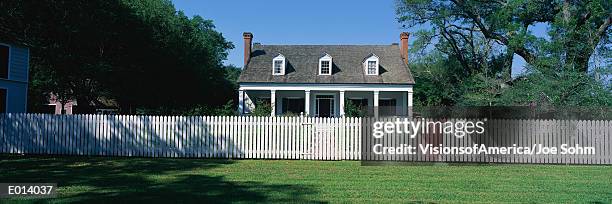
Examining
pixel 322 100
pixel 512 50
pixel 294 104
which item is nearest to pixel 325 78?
pixel 322 100

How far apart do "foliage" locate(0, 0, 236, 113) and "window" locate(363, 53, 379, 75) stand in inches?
510

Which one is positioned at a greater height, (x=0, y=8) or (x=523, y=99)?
(x=0, y=8)

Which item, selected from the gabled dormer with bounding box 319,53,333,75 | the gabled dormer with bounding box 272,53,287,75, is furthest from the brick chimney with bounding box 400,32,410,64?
the gabled dormer with bounding box 272,53,287,75

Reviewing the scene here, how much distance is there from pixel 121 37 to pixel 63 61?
4113mm

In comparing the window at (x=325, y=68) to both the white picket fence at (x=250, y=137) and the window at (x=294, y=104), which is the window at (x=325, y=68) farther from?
the white picket fence at (x=250, y=137)

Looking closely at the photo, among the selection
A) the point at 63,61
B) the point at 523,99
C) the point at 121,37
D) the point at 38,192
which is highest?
the point at 121,37

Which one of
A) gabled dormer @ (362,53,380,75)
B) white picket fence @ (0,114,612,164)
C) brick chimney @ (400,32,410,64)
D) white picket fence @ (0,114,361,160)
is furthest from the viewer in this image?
brick chimney @ (400,32,410,64)

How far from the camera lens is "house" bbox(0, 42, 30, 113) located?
18531 mm

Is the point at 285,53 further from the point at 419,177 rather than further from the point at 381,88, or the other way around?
the point at 419,177

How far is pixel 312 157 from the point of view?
42.2 feet

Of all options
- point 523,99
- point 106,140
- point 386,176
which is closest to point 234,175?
point 386,176

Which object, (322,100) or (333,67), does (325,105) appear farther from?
(333,67)

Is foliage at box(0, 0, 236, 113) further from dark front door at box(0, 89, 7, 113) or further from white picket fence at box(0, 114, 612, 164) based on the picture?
white picket fence at box(0, 114, 612, 164)

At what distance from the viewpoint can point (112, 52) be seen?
107ft
